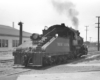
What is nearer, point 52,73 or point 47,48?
point 52,73

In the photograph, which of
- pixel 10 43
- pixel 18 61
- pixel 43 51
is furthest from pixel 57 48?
pixel 10 43

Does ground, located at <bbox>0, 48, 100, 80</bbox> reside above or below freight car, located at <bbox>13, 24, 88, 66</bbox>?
below

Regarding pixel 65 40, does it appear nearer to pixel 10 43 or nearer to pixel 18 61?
pixel 18 61

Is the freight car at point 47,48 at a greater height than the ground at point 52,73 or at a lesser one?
greater

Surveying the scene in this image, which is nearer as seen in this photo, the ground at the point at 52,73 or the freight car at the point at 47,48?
the ground at the point at 52,73

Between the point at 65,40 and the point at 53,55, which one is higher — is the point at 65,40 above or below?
above

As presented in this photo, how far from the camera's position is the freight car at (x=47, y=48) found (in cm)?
1112

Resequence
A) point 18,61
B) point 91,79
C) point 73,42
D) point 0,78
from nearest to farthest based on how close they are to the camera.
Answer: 1. point 91,79
2. point 0,78
3. point 18,61
4. point 73,42

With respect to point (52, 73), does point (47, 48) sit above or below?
above

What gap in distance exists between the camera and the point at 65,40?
14062 mm

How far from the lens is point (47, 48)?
1145cm

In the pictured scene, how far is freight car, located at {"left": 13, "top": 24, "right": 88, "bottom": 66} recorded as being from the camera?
11.1 meters

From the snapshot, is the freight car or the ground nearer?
the ground

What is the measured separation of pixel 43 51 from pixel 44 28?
145 inches
